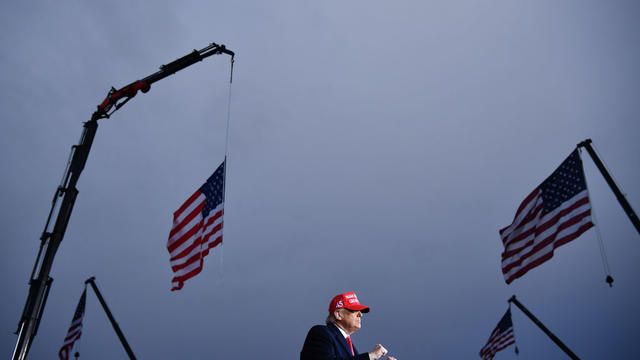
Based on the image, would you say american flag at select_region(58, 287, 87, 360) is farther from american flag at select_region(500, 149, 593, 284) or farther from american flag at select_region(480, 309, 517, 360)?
american flag at select_region(480, 309, 517, 360)

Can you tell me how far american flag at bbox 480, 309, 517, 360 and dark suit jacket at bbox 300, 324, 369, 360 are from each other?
15351 mm

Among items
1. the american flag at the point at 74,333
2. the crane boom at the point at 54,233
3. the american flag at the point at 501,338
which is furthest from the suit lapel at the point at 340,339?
the american flag at the point at 501,338

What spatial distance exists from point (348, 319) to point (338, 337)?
1.07ft

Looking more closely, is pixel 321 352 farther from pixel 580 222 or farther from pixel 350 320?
pixel 580 222

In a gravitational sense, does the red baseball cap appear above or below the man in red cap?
above

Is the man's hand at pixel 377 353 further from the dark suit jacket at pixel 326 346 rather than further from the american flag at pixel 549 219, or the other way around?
the american flag at pixel 549 219

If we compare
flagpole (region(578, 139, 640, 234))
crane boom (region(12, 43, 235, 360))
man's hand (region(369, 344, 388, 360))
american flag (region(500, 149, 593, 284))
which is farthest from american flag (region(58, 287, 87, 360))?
flagpole (region(578, 139, 640, 234))

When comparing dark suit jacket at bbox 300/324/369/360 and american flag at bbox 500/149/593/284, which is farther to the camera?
american flag at bbox 500/149/593/284

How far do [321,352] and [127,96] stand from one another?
8.62 m

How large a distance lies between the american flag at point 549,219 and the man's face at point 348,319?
6.49 metres

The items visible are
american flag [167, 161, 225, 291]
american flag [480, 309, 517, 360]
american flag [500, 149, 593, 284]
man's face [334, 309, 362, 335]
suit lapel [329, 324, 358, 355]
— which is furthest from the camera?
american flag [480, 309, 517, 360]

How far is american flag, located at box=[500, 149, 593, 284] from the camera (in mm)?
9188

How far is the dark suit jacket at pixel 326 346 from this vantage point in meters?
4.50

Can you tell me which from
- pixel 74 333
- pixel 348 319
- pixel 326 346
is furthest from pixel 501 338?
pixel 74 333
